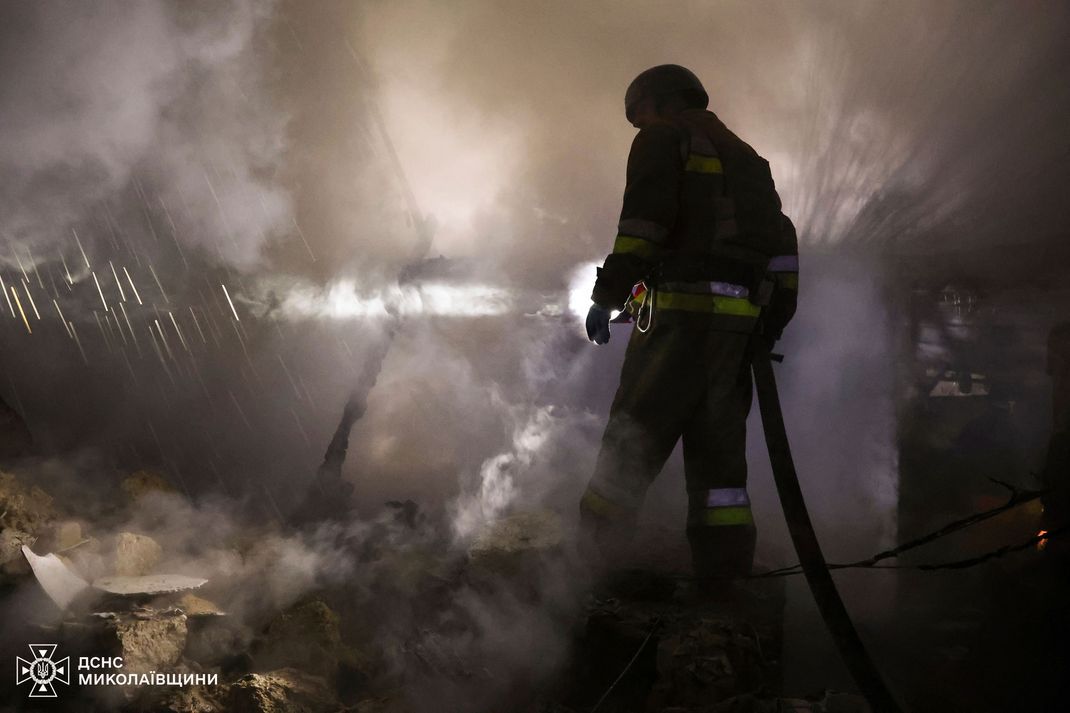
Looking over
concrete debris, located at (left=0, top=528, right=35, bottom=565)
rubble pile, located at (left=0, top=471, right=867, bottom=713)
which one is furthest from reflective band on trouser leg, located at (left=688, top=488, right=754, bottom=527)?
concrete debris, located at (left=0, top=528, right=35, bottom=565)

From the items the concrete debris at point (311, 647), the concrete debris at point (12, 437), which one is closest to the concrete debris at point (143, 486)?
the concrete debris at point (12, 437)

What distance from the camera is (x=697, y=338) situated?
8.64 feet

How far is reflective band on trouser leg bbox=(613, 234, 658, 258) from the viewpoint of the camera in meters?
2.46

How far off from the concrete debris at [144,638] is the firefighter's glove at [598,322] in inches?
95.8

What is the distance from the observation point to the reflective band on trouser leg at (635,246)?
246 centimetres

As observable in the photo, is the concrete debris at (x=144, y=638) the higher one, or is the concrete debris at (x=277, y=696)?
the concrete debris at (x=144, y=638)

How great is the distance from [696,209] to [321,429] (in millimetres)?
7578

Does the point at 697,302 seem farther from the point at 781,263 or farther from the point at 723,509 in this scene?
the point at 723,509

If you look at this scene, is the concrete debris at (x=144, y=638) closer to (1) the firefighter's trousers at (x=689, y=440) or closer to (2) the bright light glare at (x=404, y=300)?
(1) the firefighter's trousers at (x=689, y=440)

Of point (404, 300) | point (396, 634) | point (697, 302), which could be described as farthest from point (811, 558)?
point (404, 300)

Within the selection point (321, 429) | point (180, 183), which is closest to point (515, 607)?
point (180, 183)

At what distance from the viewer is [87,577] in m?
3.08

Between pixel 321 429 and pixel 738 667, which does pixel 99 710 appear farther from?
pixel 321 429

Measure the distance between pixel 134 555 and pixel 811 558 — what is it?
3.73 metres
